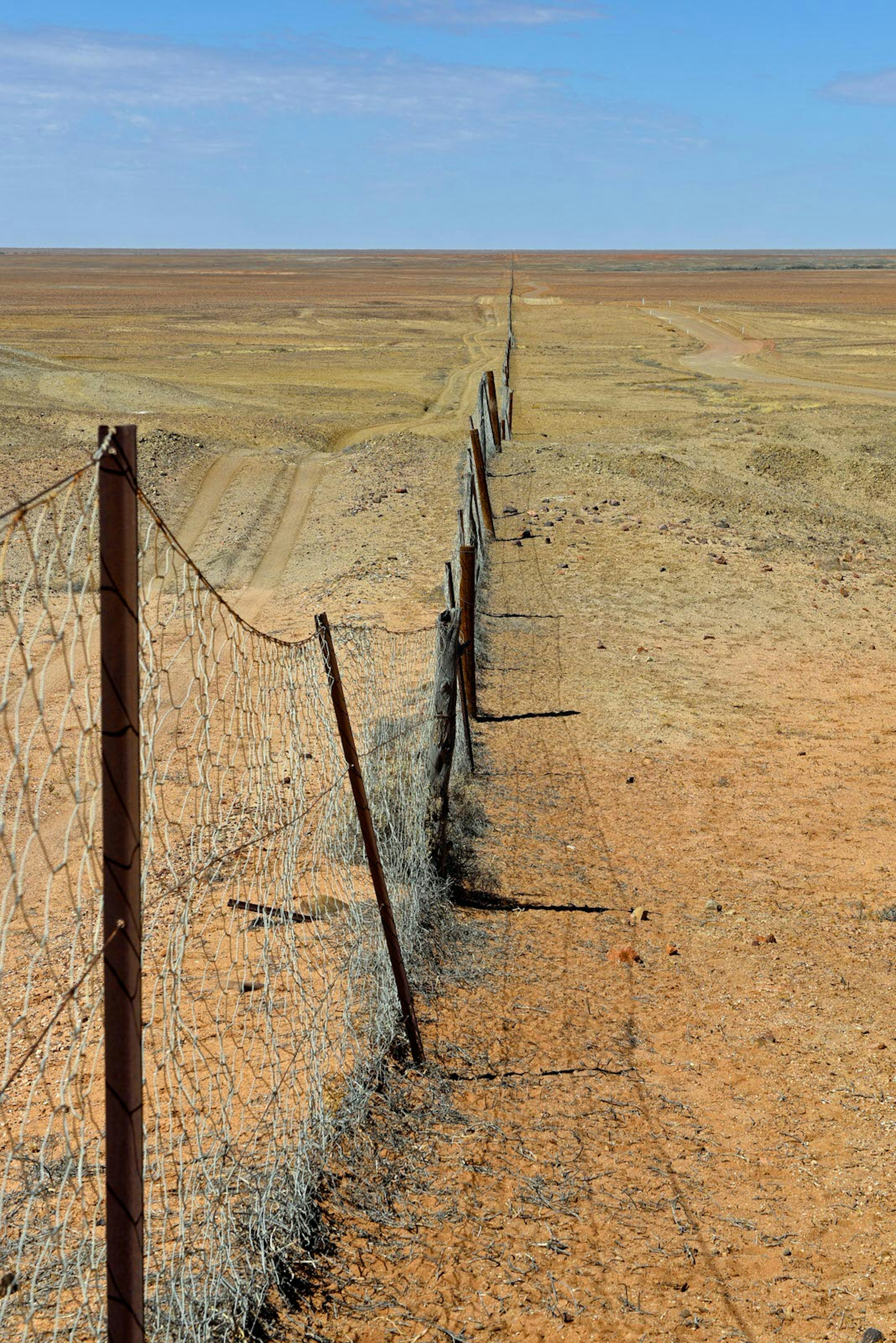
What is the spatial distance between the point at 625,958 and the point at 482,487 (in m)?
10.0

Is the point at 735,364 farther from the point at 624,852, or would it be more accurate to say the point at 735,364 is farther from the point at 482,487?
the point at 624,852

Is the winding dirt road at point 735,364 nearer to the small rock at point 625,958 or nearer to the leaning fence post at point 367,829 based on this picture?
the small rock at point 625,958

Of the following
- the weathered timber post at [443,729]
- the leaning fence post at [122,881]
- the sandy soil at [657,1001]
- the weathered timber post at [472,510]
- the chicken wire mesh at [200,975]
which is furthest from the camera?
the weathered timber post at [472,510]

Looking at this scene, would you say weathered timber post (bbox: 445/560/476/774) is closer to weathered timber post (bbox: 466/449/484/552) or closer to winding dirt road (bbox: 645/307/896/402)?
weathered timber post (bbox: 466/449/484/552)

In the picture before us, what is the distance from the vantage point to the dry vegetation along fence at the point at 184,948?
7.84ft

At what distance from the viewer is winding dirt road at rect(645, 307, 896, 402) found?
35844 mm

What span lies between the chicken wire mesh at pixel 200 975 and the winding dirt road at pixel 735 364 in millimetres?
29812

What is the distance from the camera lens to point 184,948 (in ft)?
11.2

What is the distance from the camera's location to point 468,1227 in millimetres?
4055

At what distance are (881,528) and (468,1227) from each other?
16130 millimetres

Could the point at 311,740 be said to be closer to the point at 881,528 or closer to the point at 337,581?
the point at 337,581

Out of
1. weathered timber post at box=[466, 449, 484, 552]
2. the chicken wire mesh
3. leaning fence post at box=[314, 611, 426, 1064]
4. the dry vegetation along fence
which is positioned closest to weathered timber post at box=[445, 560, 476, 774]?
the dry vegetation along fence

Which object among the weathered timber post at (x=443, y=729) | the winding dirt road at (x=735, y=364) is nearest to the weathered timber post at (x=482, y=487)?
the weathered timber post at (x=443, y=729)

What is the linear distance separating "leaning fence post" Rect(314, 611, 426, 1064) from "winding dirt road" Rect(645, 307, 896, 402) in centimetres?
3142
